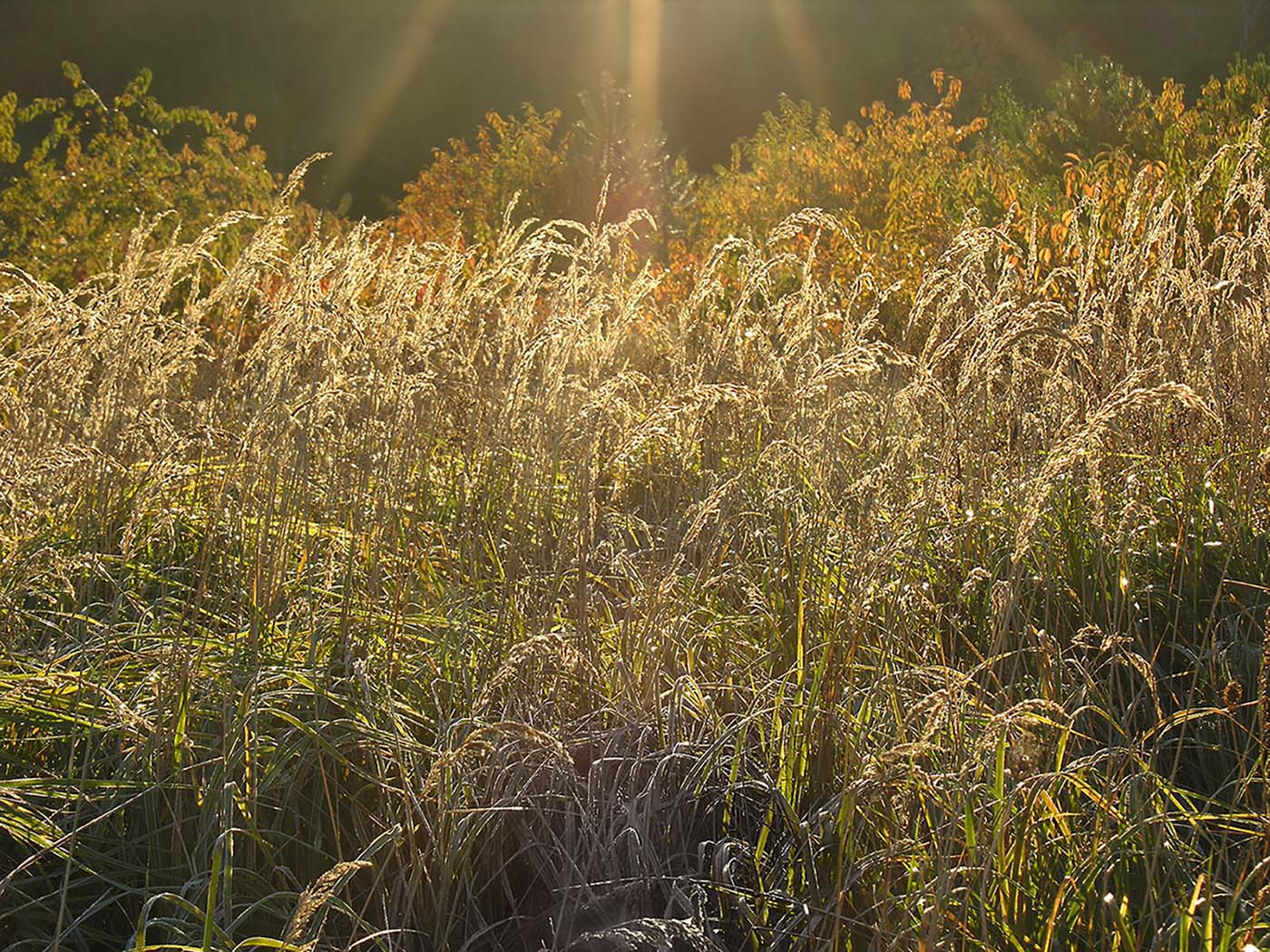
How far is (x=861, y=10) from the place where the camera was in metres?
27.7

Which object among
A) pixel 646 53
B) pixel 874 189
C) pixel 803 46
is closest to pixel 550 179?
pixel 874 189

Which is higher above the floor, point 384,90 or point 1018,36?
point 384,90

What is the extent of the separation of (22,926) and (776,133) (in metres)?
12.5

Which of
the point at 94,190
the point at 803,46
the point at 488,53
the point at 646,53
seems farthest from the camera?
the point at 646,53

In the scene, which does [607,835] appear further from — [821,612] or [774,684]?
[821,612]

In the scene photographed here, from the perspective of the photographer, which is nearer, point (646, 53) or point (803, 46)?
point (803, 46)

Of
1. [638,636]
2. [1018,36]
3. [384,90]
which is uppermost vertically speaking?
[384,90]

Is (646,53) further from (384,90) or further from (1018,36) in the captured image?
(1018,36)

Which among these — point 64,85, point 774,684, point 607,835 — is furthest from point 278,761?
point 64,85

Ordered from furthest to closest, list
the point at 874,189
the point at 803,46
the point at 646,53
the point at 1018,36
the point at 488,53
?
the point at 646,53 < the point at 803,46 < the point at 488,53 < the point at 1018,36 < the point at 874,189

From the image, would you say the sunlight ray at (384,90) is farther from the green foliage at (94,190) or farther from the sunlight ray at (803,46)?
the green foliage at (94,190)

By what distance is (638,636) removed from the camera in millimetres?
2523

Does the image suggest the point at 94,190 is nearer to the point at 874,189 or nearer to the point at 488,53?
the point at 874,189

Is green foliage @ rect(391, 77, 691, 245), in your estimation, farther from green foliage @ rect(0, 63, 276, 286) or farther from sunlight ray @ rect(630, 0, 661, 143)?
sunlight ray @ rect(630, 0, 661, 143)
